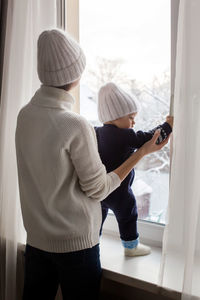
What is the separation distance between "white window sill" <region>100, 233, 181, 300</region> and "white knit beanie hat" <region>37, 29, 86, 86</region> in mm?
725

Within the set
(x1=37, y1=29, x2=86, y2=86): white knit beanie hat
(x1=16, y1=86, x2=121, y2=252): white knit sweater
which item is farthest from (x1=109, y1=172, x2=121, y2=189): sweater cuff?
(x1=37, y1=29, x2=86, y2=86): white knit beanie hat

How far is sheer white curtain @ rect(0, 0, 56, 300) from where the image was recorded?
1597 millimetres

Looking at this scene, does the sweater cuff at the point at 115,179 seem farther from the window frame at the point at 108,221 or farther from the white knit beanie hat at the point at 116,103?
the window frame at the point at 108,221

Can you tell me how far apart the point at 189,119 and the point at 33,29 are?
2.77 feet

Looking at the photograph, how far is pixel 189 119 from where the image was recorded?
116 cm

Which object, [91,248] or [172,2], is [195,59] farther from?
[91,248]

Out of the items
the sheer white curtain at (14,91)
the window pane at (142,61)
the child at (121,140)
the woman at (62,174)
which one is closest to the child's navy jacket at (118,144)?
the child at (121,140)

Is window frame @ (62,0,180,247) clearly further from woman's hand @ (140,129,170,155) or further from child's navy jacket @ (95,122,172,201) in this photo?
woman's hand @ (140,129,170,155)

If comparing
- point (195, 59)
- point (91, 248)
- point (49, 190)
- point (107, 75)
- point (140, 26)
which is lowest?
point (91, 248)

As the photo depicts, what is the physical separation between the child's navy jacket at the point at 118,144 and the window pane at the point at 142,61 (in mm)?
233

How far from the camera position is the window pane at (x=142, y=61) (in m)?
1.57

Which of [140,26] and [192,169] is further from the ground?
[140,26]

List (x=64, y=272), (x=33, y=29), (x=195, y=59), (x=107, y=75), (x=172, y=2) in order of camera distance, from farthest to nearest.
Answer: (x=107, y=75) < (x=33, y=29) < (x=172, y=2) < (x=64, y=272) < (x=195, y=59)

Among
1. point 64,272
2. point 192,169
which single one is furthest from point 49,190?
point 192,169
